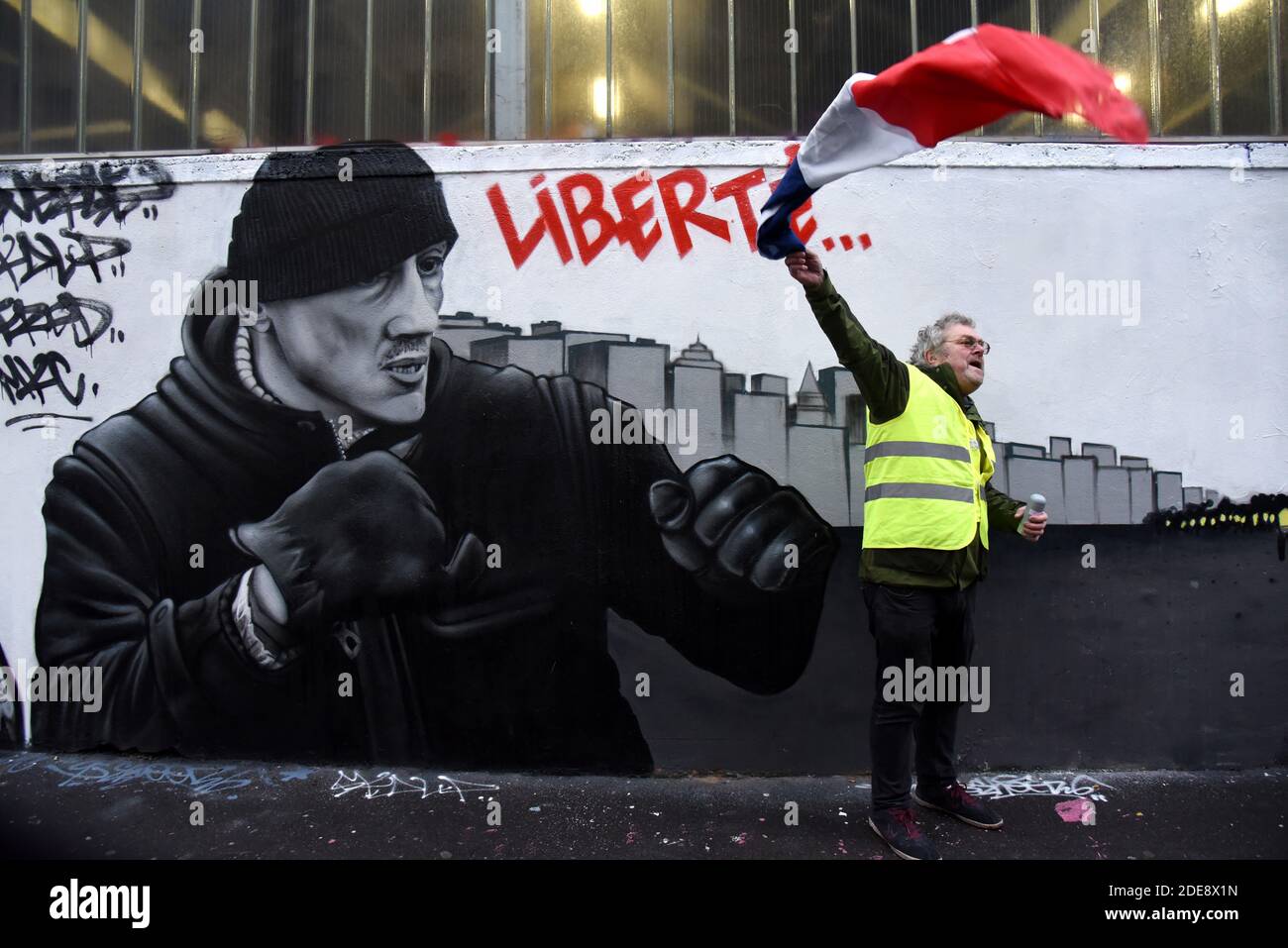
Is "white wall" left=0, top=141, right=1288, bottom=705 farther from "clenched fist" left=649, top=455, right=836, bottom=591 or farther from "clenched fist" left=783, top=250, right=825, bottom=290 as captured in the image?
"clenched fist" left=783, top=250, right=825, bottom=290

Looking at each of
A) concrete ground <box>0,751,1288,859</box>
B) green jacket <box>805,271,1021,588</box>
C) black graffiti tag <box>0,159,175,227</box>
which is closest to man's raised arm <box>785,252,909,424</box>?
green jacket <box>805,271,1021,588</box>

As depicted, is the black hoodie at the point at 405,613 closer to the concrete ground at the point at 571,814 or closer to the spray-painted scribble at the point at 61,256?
the concrete ground at the point at 571,814

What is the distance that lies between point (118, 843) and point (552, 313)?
320 centimetres

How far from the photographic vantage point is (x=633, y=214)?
163 inches

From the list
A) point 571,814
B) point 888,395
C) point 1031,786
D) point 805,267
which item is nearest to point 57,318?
point 571,814

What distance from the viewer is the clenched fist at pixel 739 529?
407 centimetres

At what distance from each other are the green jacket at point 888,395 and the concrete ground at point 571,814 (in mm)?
1156

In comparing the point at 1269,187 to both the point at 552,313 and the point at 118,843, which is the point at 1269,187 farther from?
the point at 118,843

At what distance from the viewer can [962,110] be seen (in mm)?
2490

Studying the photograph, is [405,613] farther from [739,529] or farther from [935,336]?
[935,336]

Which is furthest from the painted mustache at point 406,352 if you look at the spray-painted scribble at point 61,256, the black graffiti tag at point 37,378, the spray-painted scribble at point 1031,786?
the spray-painted scribble at point 1031,786

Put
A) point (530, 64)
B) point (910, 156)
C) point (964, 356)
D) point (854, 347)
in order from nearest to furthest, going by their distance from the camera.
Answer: point (854, 347), point (964, 356), point (910, 156), point (530, 64)

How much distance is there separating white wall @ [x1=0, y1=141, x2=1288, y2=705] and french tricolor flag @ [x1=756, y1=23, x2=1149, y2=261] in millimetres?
1312

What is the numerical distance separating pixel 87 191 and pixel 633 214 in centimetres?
314
